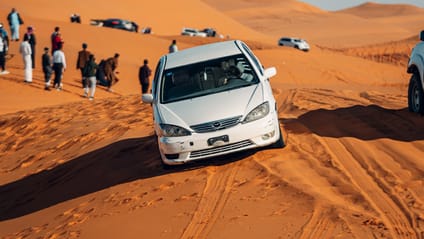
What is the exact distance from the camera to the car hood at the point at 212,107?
34.5 ft

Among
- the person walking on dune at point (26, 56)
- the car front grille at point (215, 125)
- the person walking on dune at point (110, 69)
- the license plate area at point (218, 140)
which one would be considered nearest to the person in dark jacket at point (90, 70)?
the person walking on dune at point (26, 56)

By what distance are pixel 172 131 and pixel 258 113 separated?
1.10 meters

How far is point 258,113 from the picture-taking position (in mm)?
10625

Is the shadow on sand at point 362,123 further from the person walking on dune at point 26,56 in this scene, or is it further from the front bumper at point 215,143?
the person walking on dune at point 26,56

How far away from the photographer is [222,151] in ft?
34.2

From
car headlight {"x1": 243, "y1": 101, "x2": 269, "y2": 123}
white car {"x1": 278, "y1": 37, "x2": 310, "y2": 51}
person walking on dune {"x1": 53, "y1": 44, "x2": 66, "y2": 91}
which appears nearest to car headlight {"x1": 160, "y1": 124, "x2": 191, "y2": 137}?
car headlight {"x1": 243, "y1": 101, "x2": 269, "y2": 123}

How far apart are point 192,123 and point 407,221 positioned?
3382 mm

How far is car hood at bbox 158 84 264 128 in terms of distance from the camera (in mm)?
10516

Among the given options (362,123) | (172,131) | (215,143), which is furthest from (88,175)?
(362,123)

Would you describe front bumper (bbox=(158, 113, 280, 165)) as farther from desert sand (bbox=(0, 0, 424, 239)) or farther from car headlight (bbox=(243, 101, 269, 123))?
desert sand (bbox=(0, 0, 424, 239))

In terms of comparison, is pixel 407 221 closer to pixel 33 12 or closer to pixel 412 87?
pixel 412 87

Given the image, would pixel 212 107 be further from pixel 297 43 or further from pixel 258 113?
pixel 297 43

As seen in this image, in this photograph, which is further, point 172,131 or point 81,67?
point 81,67

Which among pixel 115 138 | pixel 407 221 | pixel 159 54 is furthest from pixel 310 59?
pixel 407 221
